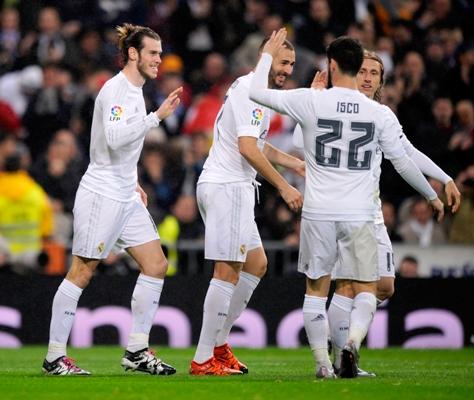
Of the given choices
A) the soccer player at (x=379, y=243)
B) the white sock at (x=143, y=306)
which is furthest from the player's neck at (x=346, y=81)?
the white sock at (x=143, y=306)

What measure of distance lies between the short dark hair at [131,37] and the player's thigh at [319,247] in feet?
6.21

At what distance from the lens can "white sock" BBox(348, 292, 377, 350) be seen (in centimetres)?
885

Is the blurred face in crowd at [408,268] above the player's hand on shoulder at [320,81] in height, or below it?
below

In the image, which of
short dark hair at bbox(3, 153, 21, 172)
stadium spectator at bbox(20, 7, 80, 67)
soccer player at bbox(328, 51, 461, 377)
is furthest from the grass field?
stadium spectator at bbox(20, 7, 80, 67)

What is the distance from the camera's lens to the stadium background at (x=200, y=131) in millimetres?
14391

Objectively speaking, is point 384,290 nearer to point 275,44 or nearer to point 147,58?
point 275,44

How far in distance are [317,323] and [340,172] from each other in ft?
3.42

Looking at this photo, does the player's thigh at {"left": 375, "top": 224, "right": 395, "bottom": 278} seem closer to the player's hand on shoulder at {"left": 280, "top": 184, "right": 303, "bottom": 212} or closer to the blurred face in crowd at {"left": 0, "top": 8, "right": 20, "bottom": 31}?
the player's hand on shoulder at {"left": 280, "top": 184, "right": 303, "bottom": 212}

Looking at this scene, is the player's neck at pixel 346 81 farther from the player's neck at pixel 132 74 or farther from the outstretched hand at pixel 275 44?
the player's neck at pixel 132 74

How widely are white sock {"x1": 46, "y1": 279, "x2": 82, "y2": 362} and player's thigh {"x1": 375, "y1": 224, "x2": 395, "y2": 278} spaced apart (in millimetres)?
2288

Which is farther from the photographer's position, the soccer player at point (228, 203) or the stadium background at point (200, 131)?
the stadium background at point (200, 131)

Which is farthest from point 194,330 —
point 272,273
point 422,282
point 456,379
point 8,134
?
point 456,379

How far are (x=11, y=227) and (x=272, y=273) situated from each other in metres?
3.06

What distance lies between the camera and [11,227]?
50.5 feet
